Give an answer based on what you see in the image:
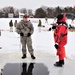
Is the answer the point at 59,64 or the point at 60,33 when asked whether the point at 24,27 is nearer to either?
the point at 60,33

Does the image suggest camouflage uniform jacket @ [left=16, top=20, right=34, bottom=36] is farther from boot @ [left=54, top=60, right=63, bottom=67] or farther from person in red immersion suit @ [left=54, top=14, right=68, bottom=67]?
boot @ [left=54, top=60, right=63, bottom=67]

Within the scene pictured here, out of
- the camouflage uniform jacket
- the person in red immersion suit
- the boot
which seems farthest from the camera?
the camouflage uniform jacket

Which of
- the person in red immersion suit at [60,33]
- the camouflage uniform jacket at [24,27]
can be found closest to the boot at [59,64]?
the person in red immersion suit at [60,33]

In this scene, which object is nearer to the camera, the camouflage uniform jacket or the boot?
the boot

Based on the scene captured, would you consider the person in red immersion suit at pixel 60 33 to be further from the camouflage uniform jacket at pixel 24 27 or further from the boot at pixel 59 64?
the camouflage uniform jacket at pixel 24 27

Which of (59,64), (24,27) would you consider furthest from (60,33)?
(24,27)

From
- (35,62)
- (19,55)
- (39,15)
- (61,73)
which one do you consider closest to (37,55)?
(19,55)

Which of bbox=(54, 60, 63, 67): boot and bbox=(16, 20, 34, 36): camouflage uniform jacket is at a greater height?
bbox=(16, 20, 34, 36): camouflage uniform jacket

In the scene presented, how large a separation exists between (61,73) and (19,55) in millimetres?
2330

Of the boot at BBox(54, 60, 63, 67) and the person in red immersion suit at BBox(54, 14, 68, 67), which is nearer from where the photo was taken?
the person in red immersion suit at BBox(54, 14, 68, 67)

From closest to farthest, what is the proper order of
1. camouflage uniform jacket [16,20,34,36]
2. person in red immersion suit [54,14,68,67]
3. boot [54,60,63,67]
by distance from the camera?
person in red immersion suit [54,14,68,67], boot [54,60,63,67], camouflage uniform jacket [16,20,34,36]

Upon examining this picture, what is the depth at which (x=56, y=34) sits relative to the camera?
22.9 feet

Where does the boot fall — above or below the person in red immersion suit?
below

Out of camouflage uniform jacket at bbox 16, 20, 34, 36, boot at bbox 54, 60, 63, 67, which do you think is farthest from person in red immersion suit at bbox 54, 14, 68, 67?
camouflage uniform jacket at bbox 16, 20, 34, 36
